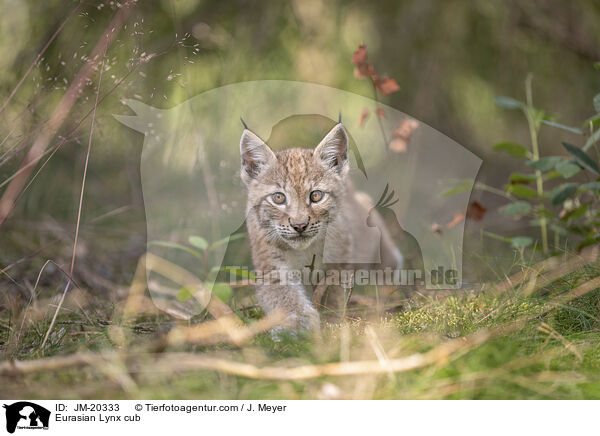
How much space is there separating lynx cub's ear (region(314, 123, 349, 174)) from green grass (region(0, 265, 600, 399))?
579mm

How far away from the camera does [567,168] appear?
7.00ft

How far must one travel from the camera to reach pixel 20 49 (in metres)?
2.51

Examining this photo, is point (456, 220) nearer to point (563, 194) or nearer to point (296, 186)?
point (563, 194)

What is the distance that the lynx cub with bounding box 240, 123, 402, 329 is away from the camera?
2.02 metres

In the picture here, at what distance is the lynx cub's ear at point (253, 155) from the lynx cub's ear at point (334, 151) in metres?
0.18

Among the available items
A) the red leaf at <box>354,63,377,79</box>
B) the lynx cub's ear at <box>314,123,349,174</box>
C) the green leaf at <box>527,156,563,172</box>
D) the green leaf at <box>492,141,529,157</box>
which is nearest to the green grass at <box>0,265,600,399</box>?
the green leaf at <box>527,156,563,172</box>

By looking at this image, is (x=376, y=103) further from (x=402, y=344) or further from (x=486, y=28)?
(x=402, y=344)

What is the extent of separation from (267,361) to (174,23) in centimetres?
183

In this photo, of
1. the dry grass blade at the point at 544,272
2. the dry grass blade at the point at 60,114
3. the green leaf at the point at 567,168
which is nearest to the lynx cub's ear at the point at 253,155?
the dry grass blade at the point at 60,114

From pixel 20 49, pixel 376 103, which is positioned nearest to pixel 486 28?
pixel 376 103

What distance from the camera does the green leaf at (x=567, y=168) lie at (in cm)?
212

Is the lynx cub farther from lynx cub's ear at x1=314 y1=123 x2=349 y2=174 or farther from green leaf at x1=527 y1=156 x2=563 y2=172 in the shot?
green leaf at x1=527 y1=156 x2=563 y2=172

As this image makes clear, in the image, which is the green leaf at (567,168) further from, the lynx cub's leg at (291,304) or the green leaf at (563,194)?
the lynx cub's leg at (291,304)
